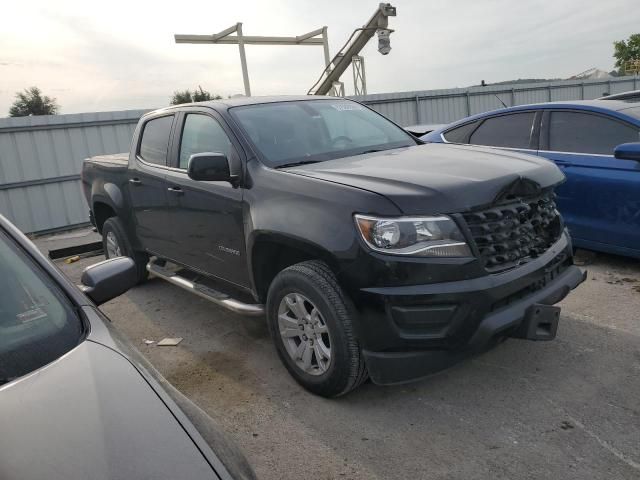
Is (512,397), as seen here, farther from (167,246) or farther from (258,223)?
(167,246)

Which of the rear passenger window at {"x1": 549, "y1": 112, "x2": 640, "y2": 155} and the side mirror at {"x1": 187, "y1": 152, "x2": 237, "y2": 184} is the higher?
the side mirror at {"x1": 187, "y1": 152, "x2": 237, "y2": 184}

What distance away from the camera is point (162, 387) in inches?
63.9

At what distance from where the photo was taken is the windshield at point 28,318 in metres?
1.64

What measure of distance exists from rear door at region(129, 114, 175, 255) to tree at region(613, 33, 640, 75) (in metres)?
52.2

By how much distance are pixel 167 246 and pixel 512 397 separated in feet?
10.0

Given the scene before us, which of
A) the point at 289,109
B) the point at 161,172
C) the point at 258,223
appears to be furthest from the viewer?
the point at 161,172

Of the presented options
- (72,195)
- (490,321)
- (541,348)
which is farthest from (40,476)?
(72,195)

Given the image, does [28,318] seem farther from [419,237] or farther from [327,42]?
[327,42]

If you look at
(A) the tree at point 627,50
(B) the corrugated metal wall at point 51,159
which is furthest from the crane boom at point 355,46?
(A) the tree at point 627,50

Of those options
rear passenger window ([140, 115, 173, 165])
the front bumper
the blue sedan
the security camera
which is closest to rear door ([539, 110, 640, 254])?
the blue sedan

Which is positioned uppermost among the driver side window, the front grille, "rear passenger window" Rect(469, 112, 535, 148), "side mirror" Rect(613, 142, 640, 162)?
the driver side window

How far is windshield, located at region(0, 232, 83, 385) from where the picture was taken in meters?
1.64

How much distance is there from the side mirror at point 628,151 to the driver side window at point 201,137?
10.4ft

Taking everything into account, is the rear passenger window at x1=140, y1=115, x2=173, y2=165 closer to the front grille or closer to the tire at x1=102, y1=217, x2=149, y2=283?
the tire at x1=102, y1=217, x2=149, y2=283
